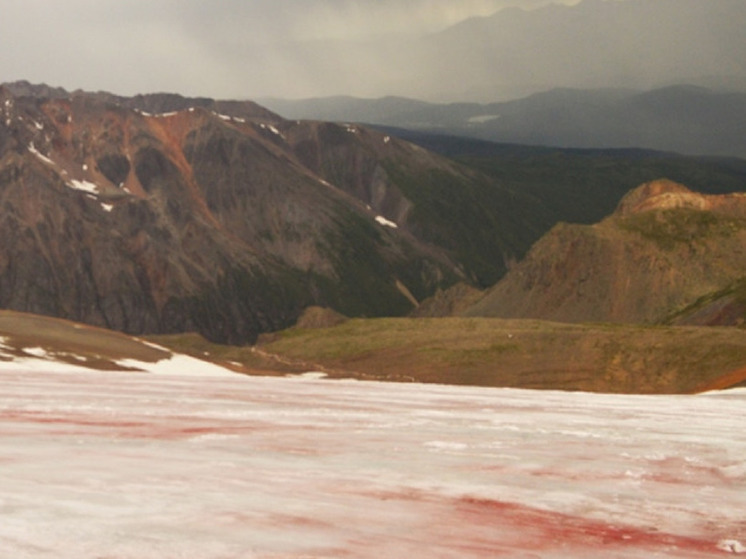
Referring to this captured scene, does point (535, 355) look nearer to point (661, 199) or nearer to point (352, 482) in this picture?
point (352, 482)

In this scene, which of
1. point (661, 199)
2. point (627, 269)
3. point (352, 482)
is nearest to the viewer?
point (352, 482)

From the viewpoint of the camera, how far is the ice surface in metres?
7.85

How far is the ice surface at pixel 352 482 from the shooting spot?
7848 millimetres

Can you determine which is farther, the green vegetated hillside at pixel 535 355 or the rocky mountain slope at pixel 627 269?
the rocky mountain slope at pixel 627 269

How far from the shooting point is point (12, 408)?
1677 cm

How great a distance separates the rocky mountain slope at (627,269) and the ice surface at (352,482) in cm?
10342

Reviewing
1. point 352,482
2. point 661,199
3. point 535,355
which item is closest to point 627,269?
point 661,199

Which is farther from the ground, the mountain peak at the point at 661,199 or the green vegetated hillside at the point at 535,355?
the mountain peak at the point at 661,199

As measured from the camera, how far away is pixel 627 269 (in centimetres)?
12750

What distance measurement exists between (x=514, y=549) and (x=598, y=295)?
12032 cm

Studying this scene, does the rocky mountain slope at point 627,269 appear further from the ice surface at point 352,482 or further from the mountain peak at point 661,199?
the ice surface at point 352,482

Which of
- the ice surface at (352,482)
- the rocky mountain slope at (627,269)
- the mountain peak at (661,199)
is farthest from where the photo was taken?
the mountain peak at (661,199)

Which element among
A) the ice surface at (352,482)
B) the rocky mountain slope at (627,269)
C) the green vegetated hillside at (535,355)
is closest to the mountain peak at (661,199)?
the rocky mountain slope at (627,269)

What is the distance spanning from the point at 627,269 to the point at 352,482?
121 metres
